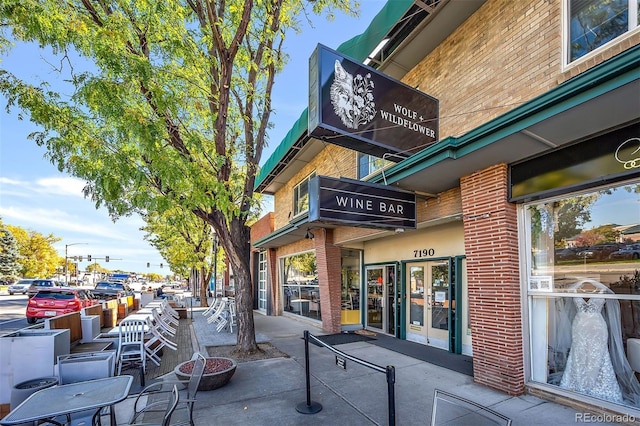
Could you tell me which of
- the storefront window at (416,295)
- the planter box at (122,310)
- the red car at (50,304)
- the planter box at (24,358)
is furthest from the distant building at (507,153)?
the red car at (50,304)

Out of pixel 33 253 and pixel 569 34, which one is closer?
pixel 569 34

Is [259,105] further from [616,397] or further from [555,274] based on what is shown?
[616,397]

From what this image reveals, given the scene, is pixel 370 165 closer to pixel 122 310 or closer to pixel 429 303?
pixel 429 303

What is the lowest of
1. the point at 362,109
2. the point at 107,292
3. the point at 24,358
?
the point at 107,292

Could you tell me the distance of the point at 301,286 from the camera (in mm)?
14375

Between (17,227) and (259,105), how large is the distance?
6291 centimetres

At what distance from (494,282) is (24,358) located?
7.40 metres

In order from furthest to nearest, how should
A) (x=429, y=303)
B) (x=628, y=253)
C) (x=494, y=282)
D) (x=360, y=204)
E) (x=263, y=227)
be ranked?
(x=263, y=227), (x=429, y=303), (x=360, y=204), (x=494, y=282), (x=628, y=253)

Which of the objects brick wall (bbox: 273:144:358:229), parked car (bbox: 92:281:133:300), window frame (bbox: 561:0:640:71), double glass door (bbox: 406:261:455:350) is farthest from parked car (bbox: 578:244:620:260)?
parked car (bbox: 92:281:133:300)

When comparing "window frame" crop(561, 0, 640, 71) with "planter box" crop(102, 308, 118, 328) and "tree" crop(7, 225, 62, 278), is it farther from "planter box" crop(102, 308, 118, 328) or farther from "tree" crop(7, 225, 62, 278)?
"tree" crop(7, 225, 62, 278)

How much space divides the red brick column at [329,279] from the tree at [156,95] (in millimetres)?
3705

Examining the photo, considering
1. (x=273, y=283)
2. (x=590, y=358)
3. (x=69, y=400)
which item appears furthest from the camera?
(x=273, y=283)

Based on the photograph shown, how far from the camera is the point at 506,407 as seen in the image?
482 cm

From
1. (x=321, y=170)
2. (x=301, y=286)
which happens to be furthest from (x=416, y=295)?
(x=301, y=286)
